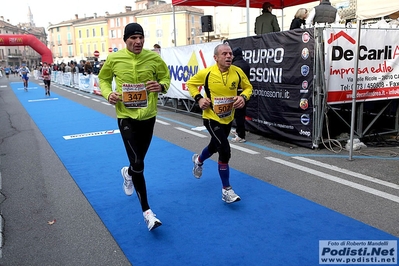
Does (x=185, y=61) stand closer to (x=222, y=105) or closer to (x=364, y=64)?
(x=364, y=64)

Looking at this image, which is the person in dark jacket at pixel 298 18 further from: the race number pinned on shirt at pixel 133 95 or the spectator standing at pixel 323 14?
the race number pinned on shirt at pixel 133 95

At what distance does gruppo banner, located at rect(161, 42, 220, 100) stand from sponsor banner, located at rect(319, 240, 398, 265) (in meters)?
6.82

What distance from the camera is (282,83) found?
754 centimetres

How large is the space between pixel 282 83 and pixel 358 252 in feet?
15.4

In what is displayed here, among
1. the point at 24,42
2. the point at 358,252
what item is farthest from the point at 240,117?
the point at 24,42

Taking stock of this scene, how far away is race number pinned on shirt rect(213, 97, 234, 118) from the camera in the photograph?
454 cm

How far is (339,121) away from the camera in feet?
26.3

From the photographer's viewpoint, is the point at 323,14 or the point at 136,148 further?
the point at 323,14

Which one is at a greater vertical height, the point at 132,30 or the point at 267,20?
the point at 267,20

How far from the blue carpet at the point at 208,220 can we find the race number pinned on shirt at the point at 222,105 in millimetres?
1099

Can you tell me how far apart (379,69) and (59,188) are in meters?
6.26

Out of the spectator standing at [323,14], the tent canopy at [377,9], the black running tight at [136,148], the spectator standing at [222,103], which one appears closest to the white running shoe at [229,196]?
the spectator standing at [222,103]

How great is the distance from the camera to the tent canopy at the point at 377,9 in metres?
9.84

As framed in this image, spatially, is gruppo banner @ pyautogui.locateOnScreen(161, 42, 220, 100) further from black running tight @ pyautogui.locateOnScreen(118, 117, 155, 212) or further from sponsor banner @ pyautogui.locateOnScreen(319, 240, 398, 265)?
sponsor banner @ pyautogui.locateOnScreen(319, 240, 398, 265)
